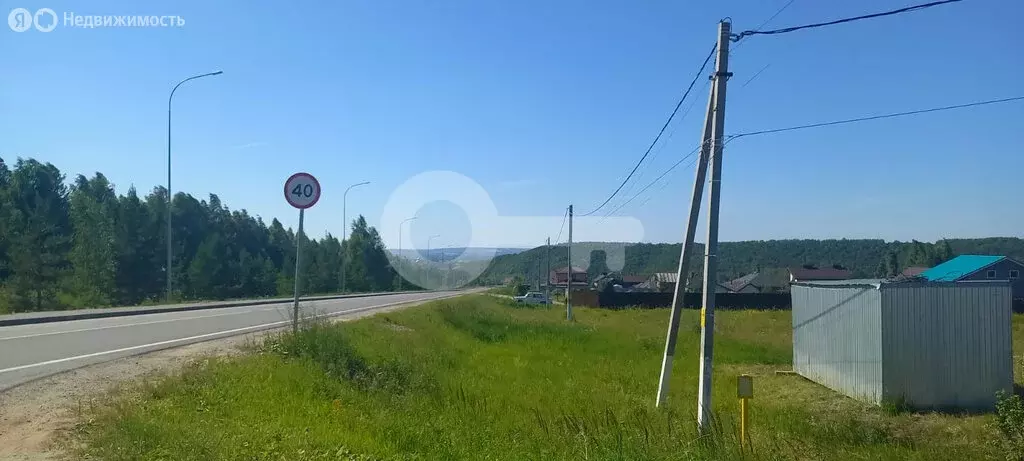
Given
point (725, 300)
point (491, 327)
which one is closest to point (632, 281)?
point (725, 300)

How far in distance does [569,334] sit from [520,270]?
85941 millimetres

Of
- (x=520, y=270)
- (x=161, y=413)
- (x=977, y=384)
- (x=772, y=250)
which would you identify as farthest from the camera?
(x=520, y=270)

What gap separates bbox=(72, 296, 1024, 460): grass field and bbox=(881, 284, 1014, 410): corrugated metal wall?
99 centimetres

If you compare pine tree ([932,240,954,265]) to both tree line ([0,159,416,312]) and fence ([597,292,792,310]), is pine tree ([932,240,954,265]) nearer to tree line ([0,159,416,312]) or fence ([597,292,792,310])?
fence ([597,292,792,310])

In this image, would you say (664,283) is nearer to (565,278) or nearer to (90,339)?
(565,278)

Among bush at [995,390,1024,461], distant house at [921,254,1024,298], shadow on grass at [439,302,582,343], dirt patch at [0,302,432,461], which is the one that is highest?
distant house at [921,254,1024,298]

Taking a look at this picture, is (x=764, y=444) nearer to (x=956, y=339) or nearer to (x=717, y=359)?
(x=956, y=339)

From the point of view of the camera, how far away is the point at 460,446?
7496mm

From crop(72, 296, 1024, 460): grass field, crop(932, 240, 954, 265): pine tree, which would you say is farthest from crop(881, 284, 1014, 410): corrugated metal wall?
crop(932, 240, 954, 265): pine tree

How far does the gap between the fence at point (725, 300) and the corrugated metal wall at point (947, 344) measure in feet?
117

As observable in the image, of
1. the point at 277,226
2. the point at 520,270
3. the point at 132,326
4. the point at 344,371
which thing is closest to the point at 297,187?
the point at 344,371

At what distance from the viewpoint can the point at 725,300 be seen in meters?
52.0

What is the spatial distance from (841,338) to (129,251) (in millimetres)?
47594

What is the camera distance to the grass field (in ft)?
21.8
